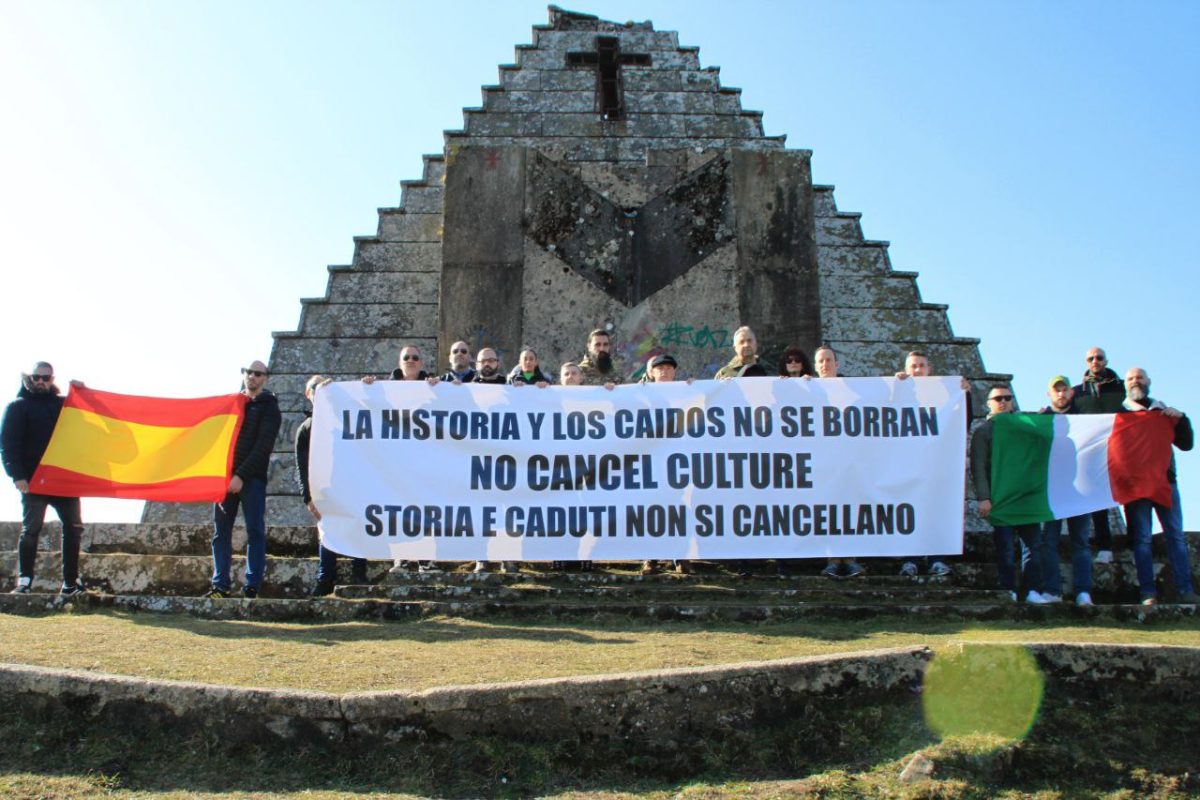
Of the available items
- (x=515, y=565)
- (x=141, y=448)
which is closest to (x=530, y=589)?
(x=515, y=565)

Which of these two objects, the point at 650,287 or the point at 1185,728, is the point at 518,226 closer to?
the point at 650,287

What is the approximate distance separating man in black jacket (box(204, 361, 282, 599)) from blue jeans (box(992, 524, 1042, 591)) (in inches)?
217

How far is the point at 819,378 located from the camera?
7.61 meters

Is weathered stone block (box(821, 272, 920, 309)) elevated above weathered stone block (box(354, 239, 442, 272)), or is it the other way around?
weathered stone block (box(354, 239, 442, 272))

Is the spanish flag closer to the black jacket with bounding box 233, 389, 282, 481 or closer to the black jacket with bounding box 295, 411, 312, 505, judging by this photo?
the black jacket with bounding box 233, 389, 282, 481

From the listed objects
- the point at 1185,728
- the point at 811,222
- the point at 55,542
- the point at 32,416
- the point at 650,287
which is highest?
the point at 811,222

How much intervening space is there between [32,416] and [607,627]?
5088 mm

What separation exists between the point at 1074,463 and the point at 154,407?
7444mm

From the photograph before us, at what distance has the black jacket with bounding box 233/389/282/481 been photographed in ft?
24.4

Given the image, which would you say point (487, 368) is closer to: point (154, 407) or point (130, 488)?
point (154, 407)

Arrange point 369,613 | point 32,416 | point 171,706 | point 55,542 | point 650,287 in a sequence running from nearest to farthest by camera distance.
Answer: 1. point 171,706
2. point 369,613
3. point 32,416
4. point 55,542
5. point 650,287

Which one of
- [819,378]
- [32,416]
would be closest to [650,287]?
[819,378]

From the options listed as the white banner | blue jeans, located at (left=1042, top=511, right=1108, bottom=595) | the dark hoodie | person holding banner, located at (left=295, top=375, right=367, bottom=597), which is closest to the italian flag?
blue jeans, located at (left=1042, top=511, right=1108, bottom=595)

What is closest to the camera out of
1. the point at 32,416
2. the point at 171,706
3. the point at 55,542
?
the point at 171,706
